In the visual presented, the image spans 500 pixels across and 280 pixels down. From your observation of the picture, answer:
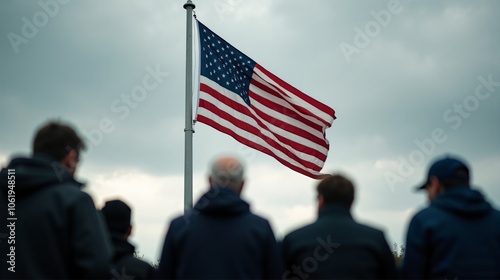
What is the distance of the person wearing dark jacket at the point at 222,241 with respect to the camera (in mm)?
4543

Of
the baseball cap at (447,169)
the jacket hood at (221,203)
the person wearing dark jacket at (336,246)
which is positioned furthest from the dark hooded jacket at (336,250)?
the baseball cap at (447,169)

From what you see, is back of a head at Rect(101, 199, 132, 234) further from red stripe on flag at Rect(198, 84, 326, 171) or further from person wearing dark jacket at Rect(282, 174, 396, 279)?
red stripe on flag at Rect(198, 84, 326, 171)

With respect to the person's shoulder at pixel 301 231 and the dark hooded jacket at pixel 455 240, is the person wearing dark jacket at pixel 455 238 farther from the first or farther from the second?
the person's shoulder at pixel 301 231

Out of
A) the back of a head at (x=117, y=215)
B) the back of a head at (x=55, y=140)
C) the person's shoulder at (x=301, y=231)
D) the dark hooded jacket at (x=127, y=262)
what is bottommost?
the dark hooded jacket at (x=127, y=262)

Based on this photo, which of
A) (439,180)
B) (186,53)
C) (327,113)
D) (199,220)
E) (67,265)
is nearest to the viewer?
(67,265)

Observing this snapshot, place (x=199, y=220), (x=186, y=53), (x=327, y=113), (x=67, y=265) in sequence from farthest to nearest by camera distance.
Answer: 1. (x=327, y=113)
2. (x=186, y=53)
3. (x=199, y=220)
4. (x=67, y=265)

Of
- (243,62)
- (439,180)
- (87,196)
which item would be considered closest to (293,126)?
(243,62)

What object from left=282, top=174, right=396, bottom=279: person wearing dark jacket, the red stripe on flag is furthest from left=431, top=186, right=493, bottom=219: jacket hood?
the red stripe on flag

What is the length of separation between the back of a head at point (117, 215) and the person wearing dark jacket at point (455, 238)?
2.37 metres

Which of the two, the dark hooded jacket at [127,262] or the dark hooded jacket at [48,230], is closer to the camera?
the dark hooded jacket at [48,230]

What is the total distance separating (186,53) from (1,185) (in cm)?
853

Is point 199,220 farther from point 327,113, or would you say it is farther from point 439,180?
point 327,113

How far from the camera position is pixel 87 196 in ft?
13.5

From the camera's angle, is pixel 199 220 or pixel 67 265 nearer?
pixel 67 265
